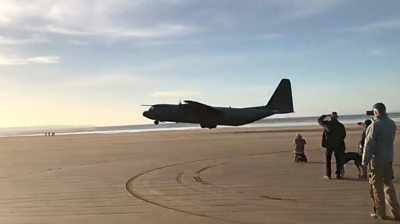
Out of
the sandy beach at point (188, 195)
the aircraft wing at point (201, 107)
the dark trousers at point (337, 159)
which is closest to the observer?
the sandy beach at point (188, 195)

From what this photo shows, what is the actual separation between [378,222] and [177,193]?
4.52m

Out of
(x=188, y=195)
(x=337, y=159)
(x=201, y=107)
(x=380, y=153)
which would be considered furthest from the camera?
(x=201, y=107)

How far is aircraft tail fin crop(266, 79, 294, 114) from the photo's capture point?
184 ft

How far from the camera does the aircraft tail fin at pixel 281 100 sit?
184ft

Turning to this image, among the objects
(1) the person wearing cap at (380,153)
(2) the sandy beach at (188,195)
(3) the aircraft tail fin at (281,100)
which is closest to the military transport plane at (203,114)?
(3) the aircraft tail fin at (281,100)

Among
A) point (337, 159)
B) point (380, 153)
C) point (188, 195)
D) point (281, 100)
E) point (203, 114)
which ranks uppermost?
point (281, 100)

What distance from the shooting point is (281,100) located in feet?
185

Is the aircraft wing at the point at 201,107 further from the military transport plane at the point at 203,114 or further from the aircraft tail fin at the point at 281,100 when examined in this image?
the aircraft tail fin at the point at 281,100

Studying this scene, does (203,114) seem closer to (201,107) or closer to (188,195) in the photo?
(201,107)

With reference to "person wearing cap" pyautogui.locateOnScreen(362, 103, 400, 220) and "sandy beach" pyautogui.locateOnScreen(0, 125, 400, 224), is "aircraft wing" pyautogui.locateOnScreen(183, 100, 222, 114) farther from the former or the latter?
"person wearing cap" pyautogui.locateOnScreen(362, 103, 400, 220)

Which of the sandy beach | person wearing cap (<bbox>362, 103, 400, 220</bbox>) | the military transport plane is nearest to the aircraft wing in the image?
the military transport plane

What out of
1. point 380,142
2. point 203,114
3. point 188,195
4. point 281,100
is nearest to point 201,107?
point 203,114

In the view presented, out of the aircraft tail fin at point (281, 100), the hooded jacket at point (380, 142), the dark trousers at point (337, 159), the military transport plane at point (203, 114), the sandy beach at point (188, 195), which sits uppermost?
the aircraft tail fin at point (281, 100)

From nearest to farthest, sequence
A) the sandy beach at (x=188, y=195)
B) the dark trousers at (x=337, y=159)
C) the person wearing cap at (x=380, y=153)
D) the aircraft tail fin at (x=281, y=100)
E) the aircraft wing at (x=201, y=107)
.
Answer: the person wearing cap at (x=380, y=153), the sandy beach at (x=188, y=195), the dark trousers at (x=337, y=159), the aircraft wing at (x=201, y=107), the aircraft tail fin at (x=281, y=100)
